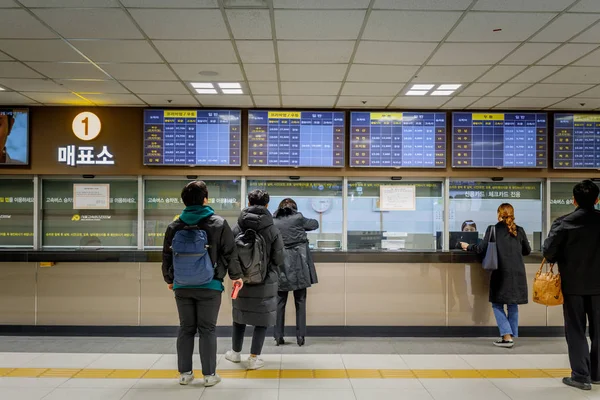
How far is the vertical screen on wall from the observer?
5.99 meters

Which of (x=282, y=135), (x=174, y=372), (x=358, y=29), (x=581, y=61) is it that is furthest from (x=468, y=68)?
(x=174, y=372)

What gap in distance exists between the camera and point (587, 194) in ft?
11.3

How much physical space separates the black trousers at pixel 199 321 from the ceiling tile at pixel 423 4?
7.76ft

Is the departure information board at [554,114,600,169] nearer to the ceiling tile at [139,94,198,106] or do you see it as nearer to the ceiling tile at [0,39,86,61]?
the ceiling tile at [139,94,198,106]

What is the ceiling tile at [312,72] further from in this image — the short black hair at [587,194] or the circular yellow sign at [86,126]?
the circular yellow sign at [86,126]

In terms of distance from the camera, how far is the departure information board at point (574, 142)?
5.90 m

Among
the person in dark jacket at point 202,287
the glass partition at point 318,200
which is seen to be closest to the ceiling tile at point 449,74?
the glass partition at point 318,200

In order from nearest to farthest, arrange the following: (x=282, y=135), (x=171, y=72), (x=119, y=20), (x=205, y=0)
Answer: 1. (x=205, y=0)
2. (x=119, y=20)
3. (x=171, y=72)
4. (x=282, y=135)

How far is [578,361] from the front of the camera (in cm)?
343

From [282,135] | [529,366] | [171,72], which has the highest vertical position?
[171,72]

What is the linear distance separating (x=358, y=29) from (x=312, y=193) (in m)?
3.05

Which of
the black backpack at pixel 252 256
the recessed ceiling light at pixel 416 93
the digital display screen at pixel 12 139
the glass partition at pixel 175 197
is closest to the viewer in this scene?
the black backpack at pixel 252 256

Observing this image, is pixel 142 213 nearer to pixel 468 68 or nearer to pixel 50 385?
pixel 50 385

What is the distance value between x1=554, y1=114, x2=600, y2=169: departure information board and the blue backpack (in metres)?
4.92
